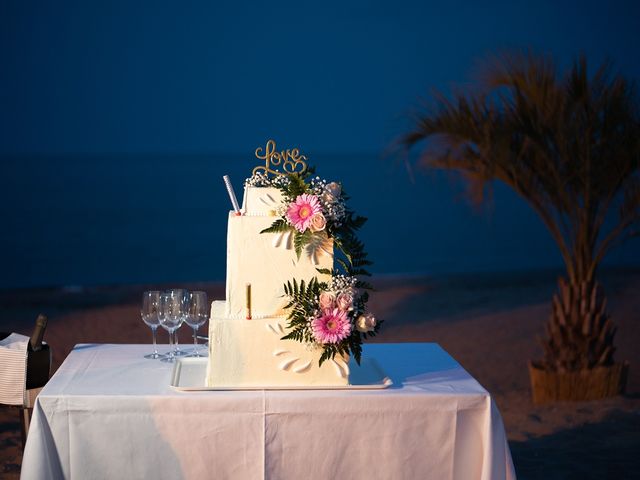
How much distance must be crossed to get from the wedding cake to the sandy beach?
230 cm

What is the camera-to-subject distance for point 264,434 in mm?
3451

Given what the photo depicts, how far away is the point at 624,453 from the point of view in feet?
19.0

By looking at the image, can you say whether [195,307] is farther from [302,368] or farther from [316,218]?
[316,218]

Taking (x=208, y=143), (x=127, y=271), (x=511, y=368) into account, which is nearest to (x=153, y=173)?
(x=208, y=143)

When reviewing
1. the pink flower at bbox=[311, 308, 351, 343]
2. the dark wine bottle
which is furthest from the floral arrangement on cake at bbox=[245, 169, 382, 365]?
the dark wine bottle

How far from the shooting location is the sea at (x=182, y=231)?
616 inches

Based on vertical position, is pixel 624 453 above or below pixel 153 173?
below

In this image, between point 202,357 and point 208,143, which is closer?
point 202,357

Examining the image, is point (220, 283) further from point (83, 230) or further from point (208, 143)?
point (208, 143)

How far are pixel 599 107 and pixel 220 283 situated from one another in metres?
7.47

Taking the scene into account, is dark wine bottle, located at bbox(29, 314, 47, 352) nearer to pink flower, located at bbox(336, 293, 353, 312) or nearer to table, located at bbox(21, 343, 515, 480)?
table, located at bbox(21, 343, 515, 480)

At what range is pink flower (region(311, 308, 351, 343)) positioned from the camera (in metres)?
3.46

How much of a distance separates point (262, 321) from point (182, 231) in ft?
55.5

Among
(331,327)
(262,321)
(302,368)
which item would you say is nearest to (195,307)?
(262,321)
